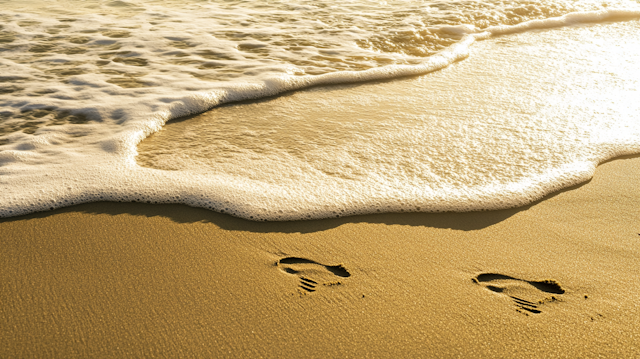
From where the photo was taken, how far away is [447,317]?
1.79 metres

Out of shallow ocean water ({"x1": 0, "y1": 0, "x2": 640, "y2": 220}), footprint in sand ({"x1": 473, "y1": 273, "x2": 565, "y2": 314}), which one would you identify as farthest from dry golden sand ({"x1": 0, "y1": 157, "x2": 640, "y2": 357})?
shallow ocean water ({"x1": 0, "y1": 0, "x2": 640, "y2": 220})

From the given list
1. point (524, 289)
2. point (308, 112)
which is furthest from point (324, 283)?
point (308, 112)

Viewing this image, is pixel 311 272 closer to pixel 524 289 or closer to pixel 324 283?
pixel 324 283

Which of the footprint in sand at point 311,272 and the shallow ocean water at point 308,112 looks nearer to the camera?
the footprint in sand at point 311,272

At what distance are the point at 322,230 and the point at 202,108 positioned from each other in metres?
1.86

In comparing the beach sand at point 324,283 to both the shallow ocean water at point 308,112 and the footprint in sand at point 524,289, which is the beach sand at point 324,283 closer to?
the footprint in sand at point 524,289

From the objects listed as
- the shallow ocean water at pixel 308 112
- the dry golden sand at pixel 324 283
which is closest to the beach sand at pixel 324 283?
the dry golden sand at pixel 324 283

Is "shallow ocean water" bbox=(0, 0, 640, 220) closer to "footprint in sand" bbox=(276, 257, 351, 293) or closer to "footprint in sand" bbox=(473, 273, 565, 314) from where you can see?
"footprint in sand" bbox=(276, 257, 351, 293)

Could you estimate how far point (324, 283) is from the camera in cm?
196

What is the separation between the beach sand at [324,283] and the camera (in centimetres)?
169

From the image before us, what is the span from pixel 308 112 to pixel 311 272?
1833 millimetres

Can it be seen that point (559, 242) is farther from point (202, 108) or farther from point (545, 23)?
point (545, 23)

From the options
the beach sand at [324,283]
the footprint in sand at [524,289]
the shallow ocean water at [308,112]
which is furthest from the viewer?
the shallow ocean water at [308,112]

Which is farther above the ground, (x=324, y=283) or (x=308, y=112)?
(x=308, y=112)
